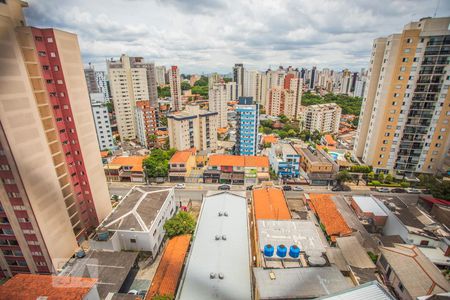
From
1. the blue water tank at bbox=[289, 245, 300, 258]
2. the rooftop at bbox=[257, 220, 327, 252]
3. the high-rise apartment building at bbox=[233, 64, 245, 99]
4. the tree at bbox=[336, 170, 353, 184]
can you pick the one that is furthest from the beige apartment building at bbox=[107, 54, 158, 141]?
the high-rise apartment building at bbox=[233, 64, 245, 99]

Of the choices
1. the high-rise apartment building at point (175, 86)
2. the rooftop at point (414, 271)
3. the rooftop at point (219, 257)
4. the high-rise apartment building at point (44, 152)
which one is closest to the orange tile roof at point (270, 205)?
the rooftop at point (219, 257)

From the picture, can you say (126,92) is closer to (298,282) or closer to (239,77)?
(298,282)

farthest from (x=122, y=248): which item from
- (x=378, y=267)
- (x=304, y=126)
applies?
(x=304, y=126)

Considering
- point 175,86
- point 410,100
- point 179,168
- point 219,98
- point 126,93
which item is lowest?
point 179,168

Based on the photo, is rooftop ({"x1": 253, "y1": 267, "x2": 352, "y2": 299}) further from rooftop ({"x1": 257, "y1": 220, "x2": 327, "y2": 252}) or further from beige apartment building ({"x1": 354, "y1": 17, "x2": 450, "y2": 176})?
beige apartment building ({"x1": 354, "y1": 17, "x2": 450, "y2": 176})

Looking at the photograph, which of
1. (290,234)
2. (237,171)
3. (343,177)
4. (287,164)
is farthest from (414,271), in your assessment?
(237,171)

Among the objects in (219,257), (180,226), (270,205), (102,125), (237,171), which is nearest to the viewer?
(219,257)

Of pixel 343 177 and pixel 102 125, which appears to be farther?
pixel 102 125
